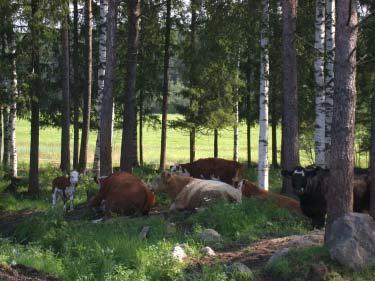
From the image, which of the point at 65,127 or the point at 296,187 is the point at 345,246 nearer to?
the point at 296,187

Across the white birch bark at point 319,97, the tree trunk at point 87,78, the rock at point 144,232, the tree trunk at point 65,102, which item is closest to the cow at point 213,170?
the white birch bark at point 319,97

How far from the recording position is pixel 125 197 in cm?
1430

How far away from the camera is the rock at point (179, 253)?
29.1 feet

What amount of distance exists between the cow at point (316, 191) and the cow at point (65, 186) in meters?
6.95

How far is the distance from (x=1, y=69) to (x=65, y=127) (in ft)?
17.5

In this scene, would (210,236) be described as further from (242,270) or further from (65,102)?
(65,102)

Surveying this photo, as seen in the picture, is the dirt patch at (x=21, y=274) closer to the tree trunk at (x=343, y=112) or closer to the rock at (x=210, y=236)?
the rock at (x=210, y=236)

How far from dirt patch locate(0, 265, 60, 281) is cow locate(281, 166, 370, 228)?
24.6 feet

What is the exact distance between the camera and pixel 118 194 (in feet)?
46.9

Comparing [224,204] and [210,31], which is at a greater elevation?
[210,31]

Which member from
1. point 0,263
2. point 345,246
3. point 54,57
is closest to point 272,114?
point 54,57

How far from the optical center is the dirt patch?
6.56 m

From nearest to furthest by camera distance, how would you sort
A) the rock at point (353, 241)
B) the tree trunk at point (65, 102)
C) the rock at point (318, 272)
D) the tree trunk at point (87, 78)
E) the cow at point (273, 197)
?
the rock at point (318, 272)
the rock at point (353, 241)
the cow at point (273, 197)
the tree trunk at point (65, 102)
the tree trunk at point (87, 78)

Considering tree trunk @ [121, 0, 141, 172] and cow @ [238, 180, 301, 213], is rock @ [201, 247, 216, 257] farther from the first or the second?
tree trunk @ [121, 0, 141, 172]
